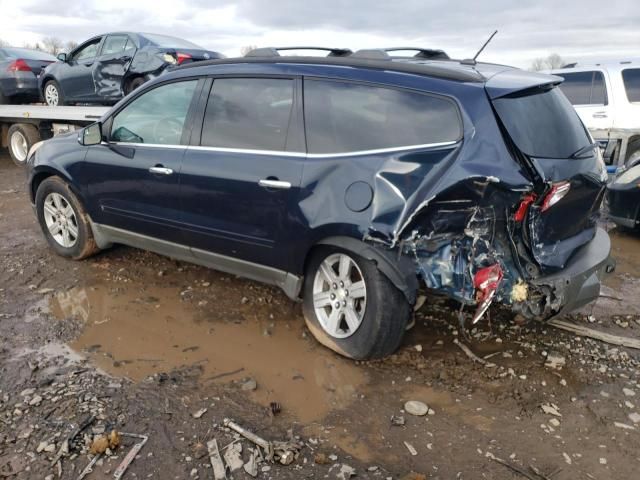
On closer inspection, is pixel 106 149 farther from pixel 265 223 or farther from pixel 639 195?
pixel 639 195

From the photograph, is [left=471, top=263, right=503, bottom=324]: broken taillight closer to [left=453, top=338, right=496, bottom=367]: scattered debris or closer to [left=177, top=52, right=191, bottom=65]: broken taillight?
[left=453, top=338, right=496, bottom=367]: scattered debris

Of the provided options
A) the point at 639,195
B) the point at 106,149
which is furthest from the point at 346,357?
the point at 639,195

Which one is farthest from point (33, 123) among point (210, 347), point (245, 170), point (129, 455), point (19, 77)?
point (129, 455)

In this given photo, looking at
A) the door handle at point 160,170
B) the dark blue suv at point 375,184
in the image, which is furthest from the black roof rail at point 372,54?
the door handle at point 160,170

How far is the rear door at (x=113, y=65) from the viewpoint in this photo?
9000 millimetres

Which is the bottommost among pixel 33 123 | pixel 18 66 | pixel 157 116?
pixel 33 123

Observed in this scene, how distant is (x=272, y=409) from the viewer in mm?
3111

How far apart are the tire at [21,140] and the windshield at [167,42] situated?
10.6 ft

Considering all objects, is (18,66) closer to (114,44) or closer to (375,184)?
(114,44)

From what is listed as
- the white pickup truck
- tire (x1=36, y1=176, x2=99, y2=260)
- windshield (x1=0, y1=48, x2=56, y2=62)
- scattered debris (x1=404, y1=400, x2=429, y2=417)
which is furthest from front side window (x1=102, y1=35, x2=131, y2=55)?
scattered debris (x1=404, y1=400, x2=429, y2=417)

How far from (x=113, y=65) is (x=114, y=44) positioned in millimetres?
415

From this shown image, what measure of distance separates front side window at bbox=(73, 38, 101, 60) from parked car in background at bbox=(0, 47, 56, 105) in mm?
2342

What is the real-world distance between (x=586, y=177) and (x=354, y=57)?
1.65 metres

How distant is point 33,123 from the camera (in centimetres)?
1055
